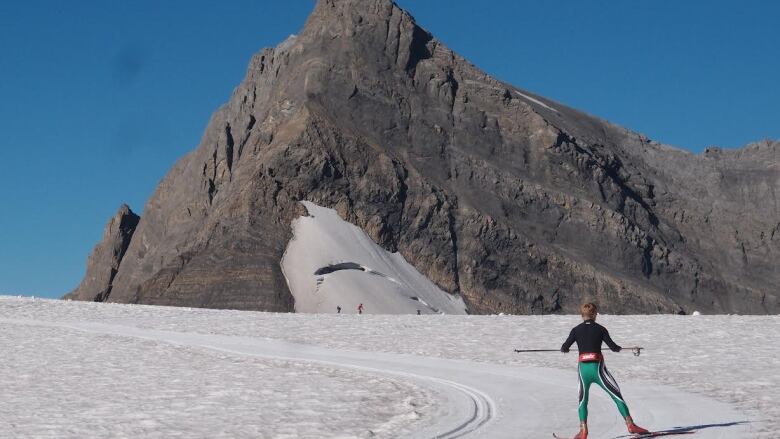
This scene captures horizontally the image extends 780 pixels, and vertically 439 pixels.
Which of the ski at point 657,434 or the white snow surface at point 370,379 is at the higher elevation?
the white snow surface at point 370,379

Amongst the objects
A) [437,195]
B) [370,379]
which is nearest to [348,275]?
[437,195]

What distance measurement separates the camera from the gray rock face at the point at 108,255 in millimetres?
161500

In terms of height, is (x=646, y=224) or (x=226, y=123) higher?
(x=226, y=123)

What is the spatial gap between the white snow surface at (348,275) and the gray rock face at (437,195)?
2057mm

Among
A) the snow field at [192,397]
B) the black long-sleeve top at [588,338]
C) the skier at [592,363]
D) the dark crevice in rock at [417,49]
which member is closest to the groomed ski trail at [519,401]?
the skier at [592,363]

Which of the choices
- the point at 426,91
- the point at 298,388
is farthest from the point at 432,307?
the point at 298,388

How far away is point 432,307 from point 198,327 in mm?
67615

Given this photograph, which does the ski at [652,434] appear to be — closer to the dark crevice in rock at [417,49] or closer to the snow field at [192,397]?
the snow field at [192,397]

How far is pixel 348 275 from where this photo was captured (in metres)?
113

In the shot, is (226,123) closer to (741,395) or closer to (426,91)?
(426,91)

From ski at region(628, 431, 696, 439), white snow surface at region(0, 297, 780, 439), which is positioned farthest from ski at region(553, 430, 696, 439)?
white snow surface at region(0, 297, 780, 439)

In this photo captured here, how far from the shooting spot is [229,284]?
110 meters

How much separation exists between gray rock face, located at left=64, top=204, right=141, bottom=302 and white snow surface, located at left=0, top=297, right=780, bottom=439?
11816 cm

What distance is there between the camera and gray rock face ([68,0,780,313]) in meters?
124
